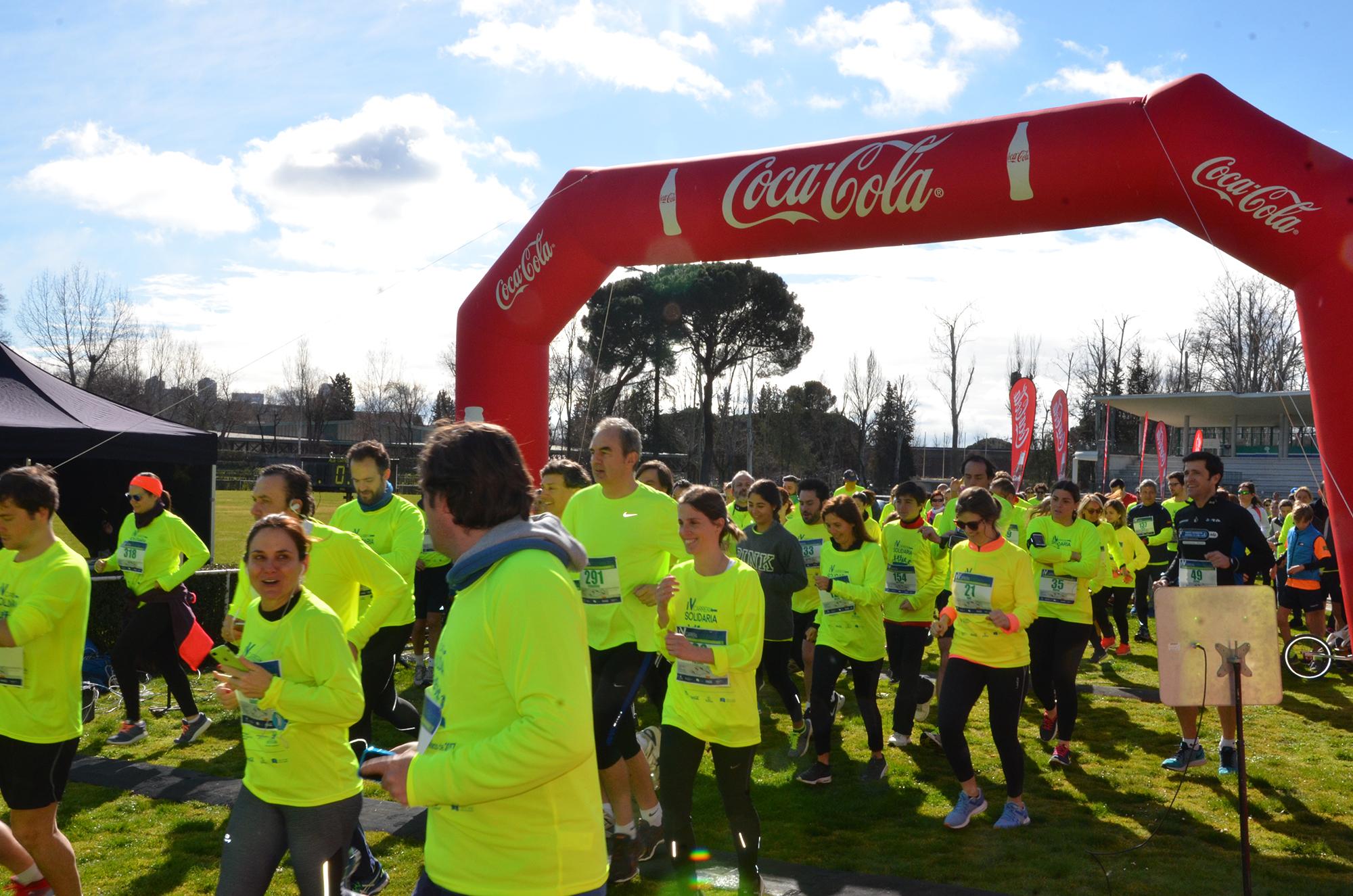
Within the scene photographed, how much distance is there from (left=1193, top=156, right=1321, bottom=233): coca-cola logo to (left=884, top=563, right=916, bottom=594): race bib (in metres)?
3.13

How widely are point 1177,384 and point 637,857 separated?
6136cm

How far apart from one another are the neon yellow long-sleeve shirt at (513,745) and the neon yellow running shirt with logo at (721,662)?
203cm

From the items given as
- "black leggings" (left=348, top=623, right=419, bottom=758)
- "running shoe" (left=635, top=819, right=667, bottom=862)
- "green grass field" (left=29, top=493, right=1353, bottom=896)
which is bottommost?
"green grass field" (left=29, top=493, right=1353, bottom=896)

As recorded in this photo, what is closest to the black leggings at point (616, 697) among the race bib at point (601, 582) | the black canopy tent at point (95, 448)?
the race bib at point (601, 582)

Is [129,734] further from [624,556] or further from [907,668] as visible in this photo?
[907,668]

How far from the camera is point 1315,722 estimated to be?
8.33 meters

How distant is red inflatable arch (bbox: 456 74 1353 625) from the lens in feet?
19.0

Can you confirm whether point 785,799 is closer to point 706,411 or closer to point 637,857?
point 637,857

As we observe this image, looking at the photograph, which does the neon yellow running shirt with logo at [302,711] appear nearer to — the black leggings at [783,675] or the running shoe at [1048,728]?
the black leggings at [783,675]

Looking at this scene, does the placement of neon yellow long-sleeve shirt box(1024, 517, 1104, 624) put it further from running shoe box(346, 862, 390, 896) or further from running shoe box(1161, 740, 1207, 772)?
running shoe box(346, 862, 390, 896)

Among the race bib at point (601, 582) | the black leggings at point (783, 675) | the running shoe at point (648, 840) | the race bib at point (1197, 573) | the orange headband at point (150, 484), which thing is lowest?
the running shoe at point (648, 840)

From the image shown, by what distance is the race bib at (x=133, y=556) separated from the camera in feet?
24.6

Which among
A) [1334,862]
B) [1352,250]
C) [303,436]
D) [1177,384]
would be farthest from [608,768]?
[303,436]

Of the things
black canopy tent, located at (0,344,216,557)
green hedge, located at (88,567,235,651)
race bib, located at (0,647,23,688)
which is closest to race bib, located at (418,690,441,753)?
race bib, located at (0,647,23,688)
